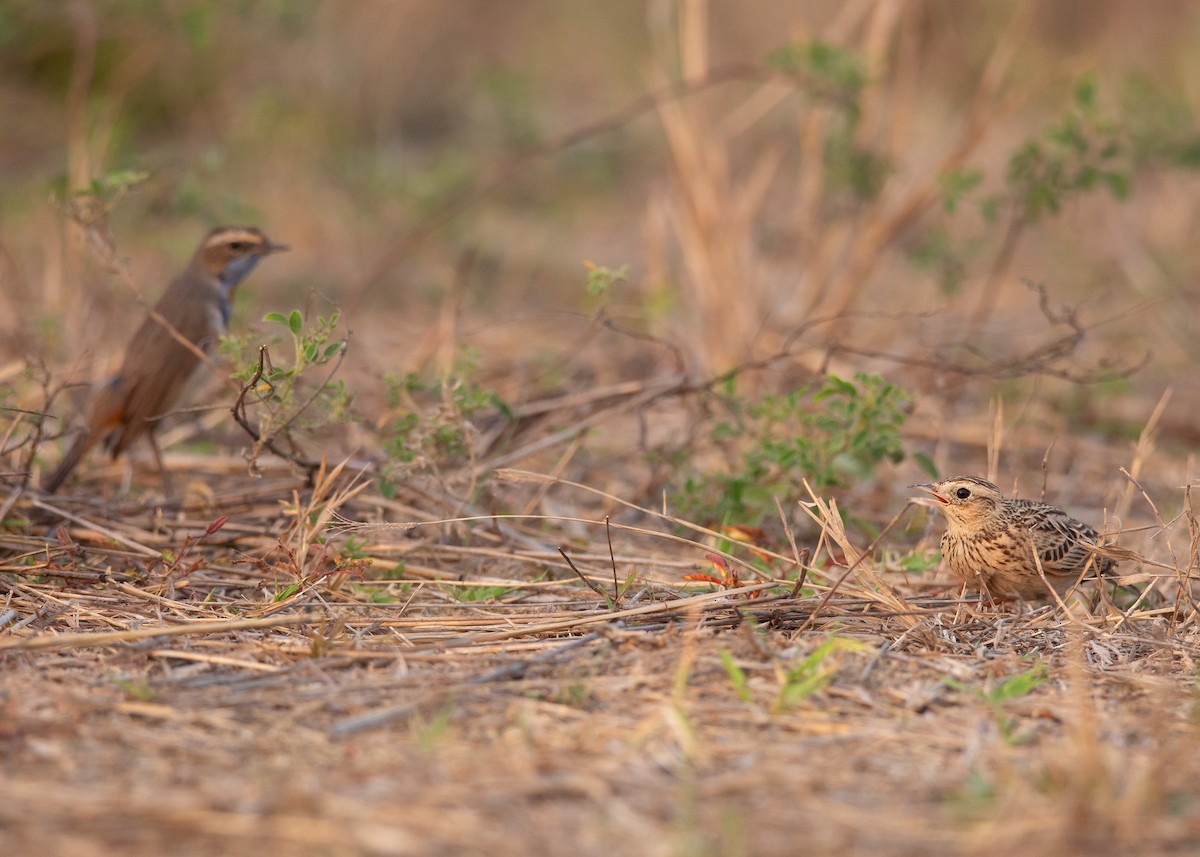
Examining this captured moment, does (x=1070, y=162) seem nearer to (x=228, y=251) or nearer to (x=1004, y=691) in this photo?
(x=1004, y=691)

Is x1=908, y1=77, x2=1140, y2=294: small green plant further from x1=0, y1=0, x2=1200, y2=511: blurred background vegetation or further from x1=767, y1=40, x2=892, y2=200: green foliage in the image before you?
x1=767, y1=40, x2=892, y2=200: green foliage

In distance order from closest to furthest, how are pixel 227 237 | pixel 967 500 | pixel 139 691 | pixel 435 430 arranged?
pixel 139 691 < pixel 967 500 < pixel 435 430 < pixel 227 237

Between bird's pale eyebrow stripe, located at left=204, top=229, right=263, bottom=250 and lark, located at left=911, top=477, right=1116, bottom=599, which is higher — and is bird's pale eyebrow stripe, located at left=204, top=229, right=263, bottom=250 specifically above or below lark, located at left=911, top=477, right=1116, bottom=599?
above

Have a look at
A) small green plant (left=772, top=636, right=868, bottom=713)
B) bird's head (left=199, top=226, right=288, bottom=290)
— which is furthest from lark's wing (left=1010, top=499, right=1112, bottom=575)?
bird's head (left=199, top=226, right=288, bottom=290)

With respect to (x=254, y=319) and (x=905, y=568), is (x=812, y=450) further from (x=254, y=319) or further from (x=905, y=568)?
(x=254, y=319)

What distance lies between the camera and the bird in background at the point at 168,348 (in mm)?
5914

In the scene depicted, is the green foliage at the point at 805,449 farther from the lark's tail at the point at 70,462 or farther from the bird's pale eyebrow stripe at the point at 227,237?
the bird's pale eyebrow stripe at the point at 227,237

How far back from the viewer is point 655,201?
835 cm

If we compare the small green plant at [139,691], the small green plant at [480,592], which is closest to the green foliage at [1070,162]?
the small green plant at [480,592]

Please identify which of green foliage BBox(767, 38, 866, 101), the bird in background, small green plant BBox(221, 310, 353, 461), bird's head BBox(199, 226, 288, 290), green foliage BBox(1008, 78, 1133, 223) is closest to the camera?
small green plant BBox(221, 310, 353, 461)

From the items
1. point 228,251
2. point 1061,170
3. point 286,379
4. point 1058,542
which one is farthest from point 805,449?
point 228,251

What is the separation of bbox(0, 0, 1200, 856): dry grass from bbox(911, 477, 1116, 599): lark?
15 cm

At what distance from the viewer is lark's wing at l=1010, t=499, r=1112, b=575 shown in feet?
15.5

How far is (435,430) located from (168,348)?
6.09 ft
